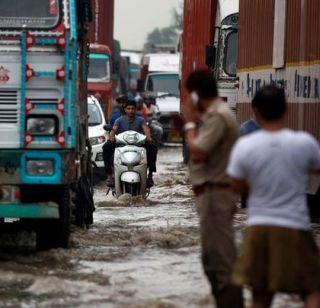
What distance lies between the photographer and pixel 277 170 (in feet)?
25.5

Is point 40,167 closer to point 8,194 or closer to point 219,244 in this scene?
point 8,194

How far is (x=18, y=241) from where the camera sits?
1452cm

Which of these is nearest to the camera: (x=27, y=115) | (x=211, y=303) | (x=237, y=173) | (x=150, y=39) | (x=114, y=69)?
(x=237, y=173)

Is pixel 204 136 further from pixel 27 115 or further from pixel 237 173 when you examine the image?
pixel 27 115

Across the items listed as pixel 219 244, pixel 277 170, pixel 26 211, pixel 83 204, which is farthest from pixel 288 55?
pixel 277 170

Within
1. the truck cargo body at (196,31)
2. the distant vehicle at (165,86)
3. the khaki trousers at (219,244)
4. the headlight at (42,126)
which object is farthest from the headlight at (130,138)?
the distant vehicle at (165,86)

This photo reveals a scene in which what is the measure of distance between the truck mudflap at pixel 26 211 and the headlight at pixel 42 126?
690 mm

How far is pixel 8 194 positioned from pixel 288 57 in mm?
5339

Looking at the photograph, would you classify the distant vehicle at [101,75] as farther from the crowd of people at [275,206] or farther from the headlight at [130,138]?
the crowd of people at [275,206]

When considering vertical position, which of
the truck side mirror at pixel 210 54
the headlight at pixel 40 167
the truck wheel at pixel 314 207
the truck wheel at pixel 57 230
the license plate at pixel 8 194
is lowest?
the truck wheel at pixel 314 207

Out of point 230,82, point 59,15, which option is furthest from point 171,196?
point 59,15

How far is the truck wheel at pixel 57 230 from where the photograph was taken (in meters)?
13.0

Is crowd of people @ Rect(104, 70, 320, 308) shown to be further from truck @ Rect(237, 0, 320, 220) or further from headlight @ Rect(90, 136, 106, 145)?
headlight @ Rect(90, 136, 106, 145)

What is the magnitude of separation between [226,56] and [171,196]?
3467 millimetres
